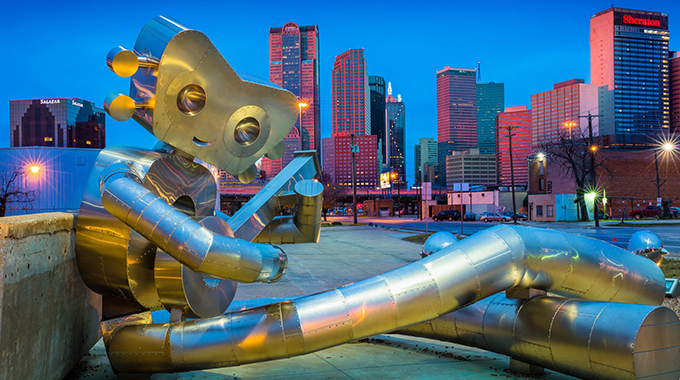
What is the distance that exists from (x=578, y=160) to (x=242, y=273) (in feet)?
207

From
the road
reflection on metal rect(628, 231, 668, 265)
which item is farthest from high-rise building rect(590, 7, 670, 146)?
reflection on metal rect(628, 231, 668, 265)

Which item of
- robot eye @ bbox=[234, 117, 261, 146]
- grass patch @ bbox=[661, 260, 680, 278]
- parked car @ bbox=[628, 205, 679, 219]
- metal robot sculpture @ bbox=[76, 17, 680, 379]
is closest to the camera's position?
metal robot sculpture @ bbox=[76, 17, 680, 379]

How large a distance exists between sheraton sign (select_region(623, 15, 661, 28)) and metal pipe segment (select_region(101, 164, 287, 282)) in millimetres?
221794

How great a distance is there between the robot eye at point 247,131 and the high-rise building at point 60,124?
90.5 metres

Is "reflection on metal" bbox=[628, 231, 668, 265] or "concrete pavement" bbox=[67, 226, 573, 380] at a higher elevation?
"reflection on metal" bbox=[628, 231, 668, 265]

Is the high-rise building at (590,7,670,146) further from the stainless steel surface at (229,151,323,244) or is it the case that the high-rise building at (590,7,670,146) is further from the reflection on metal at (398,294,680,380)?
the reflection on metal at (398,294,680,380)

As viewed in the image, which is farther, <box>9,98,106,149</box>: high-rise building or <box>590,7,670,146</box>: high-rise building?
<box>590,7,670,146</box>: high-rise building

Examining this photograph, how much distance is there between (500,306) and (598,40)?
22195 centimetres

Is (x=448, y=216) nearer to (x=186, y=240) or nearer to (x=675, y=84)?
(x=186, y=240)

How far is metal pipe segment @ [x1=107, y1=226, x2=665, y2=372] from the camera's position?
13.8 feet

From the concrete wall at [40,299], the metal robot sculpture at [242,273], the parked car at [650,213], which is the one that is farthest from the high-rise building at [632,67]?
the concrete wall at [40,299]

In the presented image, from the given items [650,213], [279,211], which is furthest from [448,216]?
[279,211]

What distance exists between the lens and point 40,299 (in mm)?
3754

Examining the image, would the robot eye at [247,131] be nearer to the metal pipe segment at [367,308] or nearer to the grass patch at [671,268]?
the metal pipe segment at [367,308]
